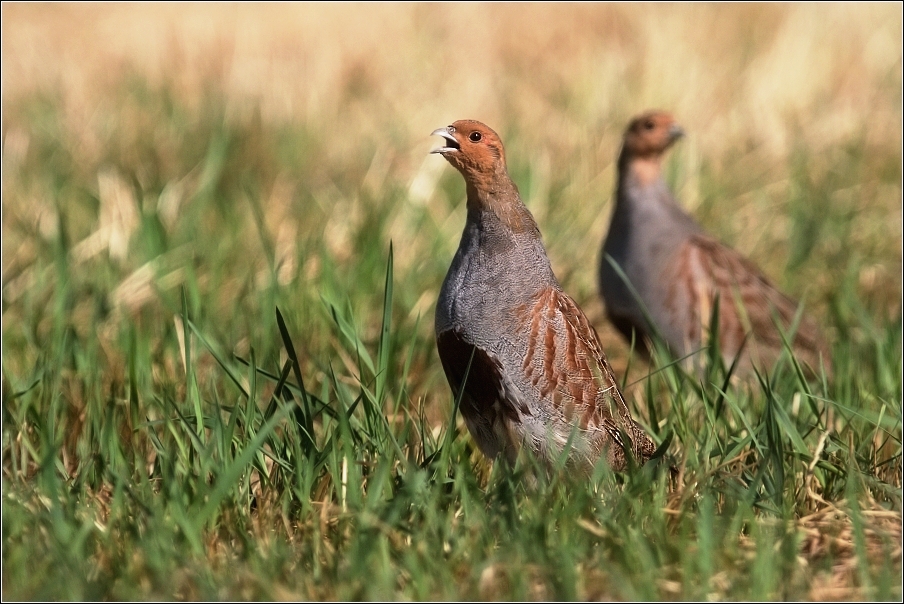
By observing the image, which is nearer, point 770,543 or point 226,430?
point 770,543

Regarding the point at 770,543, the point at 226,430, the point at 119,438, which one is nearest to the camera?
the point at 770,543

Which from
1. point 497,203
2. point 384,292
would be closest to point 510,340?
point 497,203

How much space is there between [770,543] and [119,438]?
1.72 metres

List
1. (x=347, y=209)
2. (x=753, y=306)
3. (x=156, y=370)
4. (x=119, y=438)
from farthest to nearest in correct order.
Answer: (x=347, y=209) → (x=753, y=306) → (x=156, y=370) → (x=119, y=438)

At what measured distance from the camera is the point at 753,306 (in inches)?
199

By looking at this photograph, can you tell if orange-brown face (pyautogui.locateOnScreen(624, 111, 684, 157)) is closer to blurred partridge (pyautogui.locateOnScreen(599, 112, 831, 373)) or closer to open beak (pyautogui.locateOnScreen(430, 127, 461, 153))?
blurred partridge (pyautogui.locateOnScreen(599, 112, 831, 373))

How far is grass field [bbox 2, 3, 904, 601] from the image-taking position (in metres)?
2.55

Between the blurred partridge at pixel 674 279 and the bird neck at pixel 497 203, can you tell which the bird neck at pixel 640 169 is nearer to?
the blurred partridge at pixel 674 279

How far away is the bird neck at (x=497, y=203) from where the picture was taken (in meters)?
3.09

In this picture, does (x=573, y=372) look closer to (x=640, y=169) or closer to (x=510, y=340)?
(x=510, y=340)

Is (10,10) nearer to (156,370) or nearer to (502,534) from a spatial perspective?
(156,370)

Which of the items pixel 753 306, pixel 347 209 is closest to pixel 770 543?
pixel 753 306

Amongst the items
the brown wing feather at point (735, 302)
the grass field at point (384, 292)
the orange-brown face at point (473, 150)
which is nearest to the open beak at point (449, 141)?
the orange-brown face at point (473, 150)

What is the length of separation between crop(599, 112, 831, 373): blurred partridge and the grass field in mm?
335
